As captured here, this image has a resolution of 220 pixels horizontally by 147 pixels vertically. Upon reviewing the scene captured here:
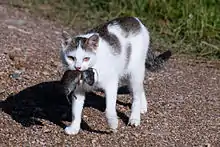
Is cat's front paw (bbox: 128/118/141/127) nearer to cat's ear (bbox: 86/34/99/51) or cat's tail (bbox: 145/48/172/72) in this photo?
cat's tail (bbox: 145/48/172/72)

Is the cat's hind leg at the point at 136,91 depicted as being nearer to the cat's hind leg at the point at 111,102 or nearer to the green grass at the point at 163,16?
the cat's hind leg at the point at 111,102

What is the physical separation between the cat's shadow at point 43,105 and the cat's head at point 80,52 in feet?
2.40

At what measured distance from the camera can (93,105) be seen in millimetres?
5691

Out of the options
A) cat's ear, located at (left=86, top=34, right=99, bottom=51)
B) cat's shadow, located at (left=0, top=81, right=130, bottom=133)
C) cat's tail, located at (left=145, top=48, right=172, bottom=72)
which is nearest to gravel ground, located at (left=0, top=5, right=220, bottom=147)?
cat's shadow, located at (left=0, top=81, right=130, bottom=133)

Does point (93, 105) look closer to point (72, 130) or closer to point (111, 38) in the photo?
point (72, 130)

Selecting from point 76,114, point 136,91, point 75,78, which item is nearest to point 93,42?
point 75,78

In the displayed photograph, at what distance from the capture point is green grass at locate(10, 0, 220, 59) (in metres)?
7.60

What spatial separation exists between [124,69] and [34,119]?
2.72 feet

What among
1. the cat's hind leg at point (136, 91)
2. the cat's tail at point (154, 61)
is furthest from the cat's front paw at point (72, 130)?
the cat's tail at point (154, 61)

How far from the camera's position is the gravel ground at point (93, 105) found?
5.04 m

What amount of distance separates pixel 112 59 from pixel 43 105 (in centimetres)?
96

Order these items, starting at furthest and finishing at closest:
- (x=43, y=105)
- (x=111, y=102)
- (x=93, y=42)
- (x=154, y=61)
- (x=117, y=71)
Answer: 1. (x=154, y=61)
2. (x=43, y=105)
3. (x=117, y=71)
4. (x=111, y=102)
5. (x=93, y=42)

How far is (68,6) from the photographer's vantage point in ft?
28.9

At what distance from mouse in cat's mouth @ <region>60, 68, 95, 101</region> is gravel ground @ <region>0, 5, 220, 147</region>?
0.45 metres
